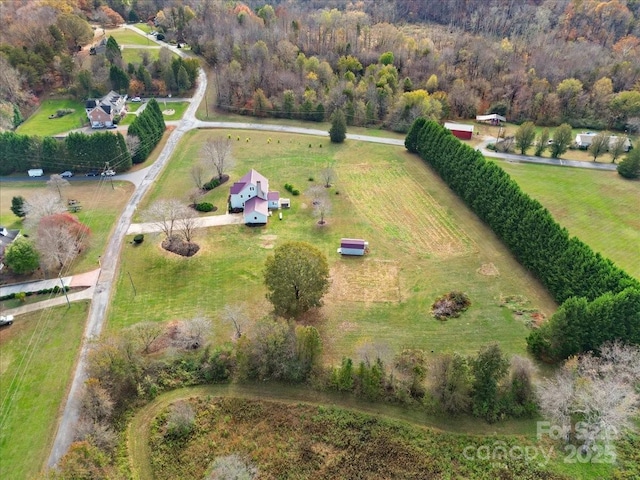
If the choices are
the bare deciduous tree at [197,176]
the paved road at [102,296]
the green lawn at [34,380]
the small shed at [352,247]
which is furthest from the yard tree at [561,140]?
the green lawn at [34,380]

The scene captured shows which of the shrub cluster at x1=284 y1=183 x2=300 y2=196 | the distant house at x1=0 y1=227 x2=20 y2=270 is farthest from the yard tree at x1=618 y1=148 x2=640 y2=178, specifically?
the distant house at x1=0 y1=227 x2=20 y2=270

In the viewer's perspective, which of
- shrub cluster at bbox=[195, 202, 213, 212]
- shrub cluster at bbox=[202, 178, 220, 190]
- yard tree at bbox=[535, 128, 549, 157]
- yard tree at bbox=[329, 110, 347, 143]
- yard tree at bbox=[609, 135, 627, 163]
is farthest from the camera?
yard tree at bbox=[329, 110, 347, 143]

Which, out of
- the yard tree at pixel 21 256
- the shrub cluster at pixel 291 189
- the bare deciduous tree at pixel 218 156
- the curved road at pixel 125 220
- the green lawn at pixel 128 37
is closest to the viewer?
the curved road at pixel 125 220

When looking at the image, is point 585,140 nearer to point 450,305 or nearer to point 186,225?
point 450,305

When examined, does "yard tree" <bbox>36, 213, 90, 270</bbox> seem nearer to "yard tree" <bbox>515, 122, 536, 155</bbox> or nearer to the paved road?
the paved road

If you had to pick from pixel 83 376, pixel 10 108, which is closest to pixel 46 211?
pixel 83 376

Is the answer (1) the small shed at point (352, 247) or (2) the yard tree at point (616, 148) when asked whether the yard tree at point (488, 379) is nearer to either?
(1) the small shed at point (352, 247)
